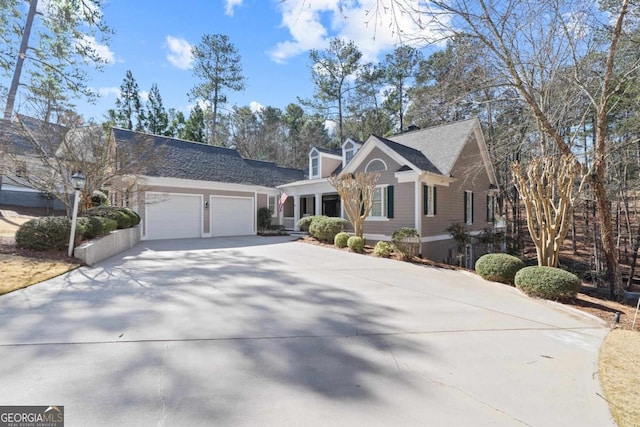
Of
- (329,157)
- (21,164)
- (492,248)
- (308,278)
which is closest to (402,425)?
(308,278)

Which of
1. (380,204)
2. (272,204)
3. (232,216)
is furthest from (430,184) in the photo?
(272,204)

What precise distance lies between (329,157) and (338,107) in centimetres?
1240

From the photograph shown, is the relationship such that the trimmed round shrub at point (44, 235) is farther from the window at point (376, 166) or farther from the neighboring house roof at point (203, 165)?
the window at point (376, 166)

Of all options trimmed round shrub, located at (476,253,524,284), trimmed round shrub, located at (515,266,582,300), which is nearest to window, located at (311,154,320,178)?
trimmed round shrub, located at (476,253,524,284)

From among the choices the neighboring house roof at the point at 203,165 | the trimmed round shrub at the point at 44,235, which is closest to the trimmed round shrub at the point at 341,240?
the neighboring house roof at the point at 203,165

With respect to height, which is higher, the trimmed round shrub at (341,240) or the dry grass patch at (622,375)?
the trimmed round shrub at (341,240)

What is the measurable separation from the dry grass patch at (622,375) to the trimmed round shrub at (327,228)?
376 inches

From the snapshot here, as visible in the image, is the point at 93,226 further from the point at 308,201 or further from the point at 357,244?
the point at 308,201

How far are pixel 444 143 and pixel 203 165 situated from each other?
41.6 ft

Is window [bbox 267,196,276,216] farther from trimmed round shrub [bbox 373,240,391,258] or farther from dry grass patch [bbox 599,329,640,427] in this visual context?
dry grass patch [bbox 599,329,640,427]

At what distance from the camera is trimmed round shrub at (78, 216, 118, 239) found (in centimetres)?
854

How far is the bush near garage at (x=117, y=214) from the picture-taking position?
10.3m

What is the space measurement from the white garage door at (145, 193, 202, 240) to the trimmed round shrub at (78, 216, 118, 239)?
3749 millimetres

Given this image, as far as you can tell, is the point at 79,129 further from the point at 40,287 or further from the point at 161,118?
the point at 161,118
